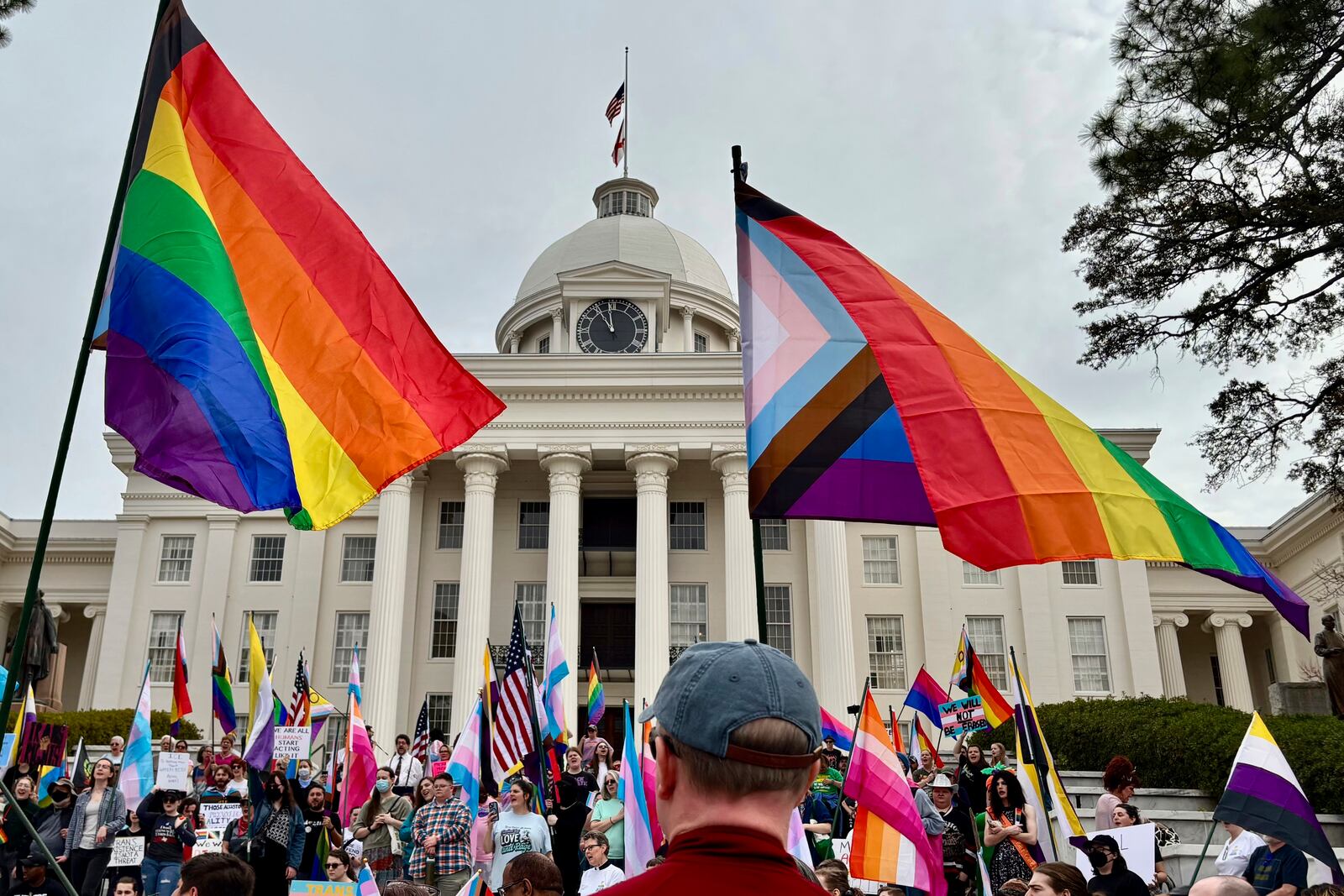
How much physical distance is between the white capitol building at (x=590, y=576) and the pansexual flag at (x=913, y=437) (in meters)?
27.1

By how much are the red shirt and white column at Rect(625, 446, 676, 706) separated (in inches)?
1183

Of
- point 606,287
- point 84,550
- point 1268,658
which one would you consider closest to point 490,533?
point 606,287

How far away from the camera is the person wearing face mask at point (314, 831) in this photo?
11734 millimetres

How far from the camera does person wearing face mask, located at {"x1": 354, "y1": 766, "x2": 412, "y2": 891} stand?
12.7 m

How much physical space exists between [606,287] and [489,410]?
36508 millimetres

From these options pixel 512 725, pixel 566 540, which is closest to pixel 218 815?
pixel 512 725

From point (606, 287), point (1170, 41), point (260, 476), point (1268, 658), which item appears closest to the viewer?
point (260, 476)

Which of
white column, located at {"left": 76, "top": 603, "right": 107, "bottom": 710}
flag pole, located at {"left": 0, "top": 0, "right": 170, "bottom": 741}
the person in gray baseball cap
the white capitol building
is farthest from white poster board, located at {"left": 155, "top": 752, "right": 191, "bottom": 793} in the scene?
white column, located at {"left": 76, "top": 603, "right": 107, "bottom": 710}

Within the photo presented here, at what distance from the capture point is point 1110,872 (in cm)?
792

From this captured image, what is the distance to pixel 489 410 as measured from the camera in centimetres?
655

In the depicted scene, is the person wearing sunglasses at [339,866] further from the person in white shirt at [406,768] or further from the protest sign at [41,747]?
the person in white shirt at [406,768]

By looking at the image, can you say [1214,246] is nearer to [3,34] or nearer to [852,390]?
[852,390]

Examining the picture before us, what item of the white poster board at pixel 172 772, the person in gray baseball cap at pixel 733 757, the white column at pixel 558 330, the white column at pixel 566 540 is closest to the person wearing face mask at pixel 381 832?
the white poster board at pixel 172 772

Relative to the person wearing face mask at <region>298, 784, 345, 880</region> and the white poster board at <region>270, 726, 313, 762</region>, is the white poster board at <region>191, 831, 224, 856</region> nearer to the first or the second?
the person wearing face mask at <region>298, 784, 345, 880</region>
